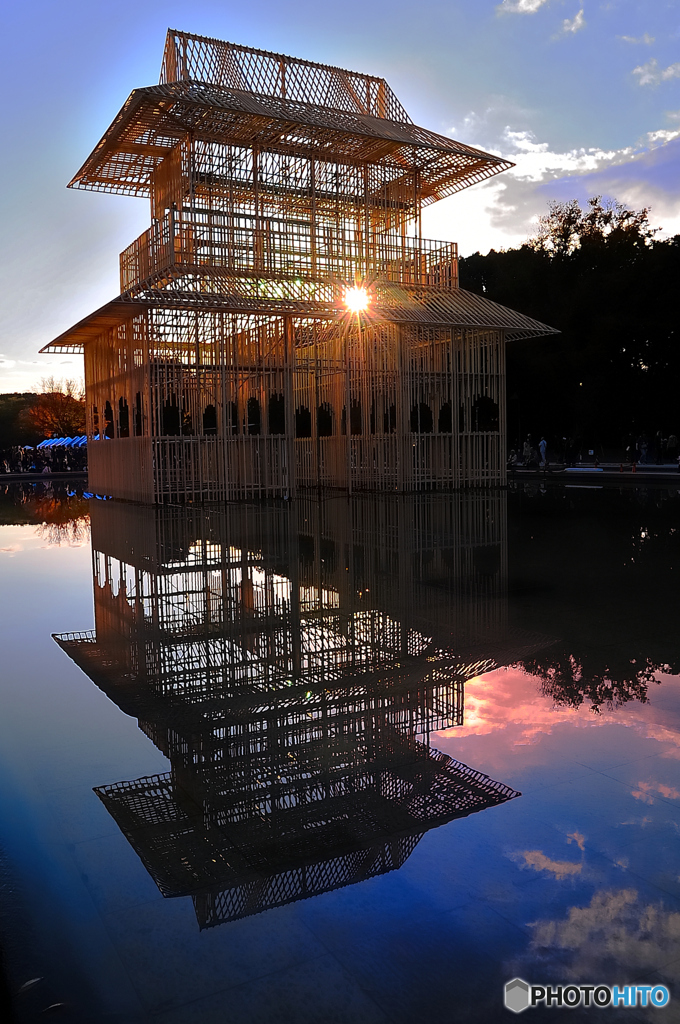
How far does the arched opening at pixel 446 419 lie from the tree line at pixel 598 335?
1908 cm

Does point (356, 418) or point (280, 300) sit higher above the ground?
point (280, 300)

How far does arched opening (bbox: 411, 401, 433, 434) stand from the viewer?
24.0 meters

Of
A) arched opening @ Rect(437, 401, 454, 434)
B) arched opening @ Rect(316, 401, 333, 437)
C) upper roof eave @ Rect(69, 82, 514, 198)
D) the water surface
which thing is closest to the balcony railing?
upper roof eave @ Rect(69, 82, 514, 198)

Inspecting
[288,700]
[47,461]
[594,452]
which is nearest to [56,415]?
[47,461]

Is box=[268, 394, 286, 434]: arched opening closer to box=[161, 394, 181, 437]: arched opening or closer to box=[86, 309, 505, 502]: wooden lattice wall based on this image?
box=[86, 309, 505, 502]: wooden lattice wall

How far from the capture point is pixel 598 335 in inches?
1594

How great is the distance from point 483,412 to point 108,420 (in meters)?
11.5

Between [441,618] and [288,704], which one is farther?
[441,618]

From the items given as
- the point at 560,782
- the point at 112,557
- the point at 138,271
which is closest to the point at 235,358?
the point at 138,271

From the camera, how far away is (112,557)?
12.2 meters

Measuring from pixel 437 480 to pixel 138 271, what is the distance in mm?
10242

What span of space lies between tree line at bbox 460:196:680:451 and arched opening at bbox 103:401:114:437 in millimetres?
22870

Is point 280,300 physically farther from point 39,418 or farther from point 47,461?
point 39,418

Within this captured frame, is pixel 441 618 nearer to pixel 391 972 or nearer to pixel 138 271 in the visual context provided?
pixel 391 972
